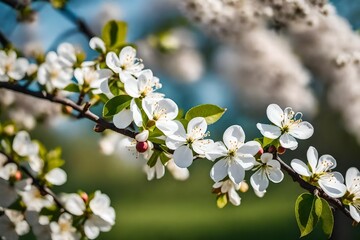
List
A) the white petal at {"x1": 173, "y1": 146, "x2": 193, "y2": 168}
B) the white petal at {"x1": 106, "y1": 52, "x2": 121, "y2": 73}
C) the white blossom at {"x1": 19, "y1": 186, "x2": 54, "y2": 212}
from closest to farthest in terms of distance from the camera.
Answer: the white petal at {"x1": 173, "y1": 146, "x2": 193, "y2": 168}
the white petal at {"x1": 106, "y1": 52, "x2": 121, "y2": 73}
the white blossom at {"x1": 19, "y1": 186, "x2": 54, "y2": 212}

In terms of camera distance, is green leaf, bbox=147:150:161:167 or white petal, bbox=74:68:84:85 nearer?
green leaf, bbox=147:150:161:167

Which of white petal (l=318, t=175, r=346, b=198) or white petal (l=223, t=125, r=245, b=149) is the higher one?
white petal (l=318, t=175, r=346, b=198)

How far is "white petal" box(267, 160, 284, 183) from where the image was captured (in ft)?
2.44

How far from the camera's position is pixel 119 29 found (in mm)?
1034

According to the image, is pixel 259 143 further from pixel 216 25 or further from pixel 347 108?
pixel 347 108

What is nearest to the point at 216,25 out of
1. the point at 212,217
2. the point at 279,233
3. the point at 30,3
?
the point at 30,3

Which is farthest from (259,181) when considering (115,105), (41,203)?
(41,203)

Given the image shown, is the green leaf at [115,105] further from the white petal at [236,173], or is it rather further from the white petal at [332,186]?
the white petal at [332,186]

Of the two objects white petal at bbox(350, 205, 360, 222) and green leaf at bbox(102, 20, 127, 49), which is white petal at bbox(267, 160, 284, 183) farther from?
green leaf at bbox(102, 20, 127, 49)

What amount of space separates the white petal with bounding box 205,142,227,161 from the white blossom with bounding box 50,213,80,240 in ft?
1.40

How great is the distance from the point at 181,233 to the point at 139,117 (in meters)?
5.24

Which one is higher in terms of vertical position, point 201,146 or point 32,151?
point 201,146

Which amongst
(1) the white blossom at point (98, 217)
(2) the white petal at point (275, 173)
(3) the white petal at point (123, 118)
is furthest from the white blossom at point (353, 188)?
(1) the white blossom at point (98, 217)

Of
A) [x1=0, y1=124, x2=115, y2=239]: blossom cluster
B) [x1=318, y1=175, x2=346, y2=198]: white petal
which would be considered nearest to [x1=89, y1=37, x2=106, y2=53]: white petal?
[x1=0, y1=124, x2=115, y2=239]: blossom cluster
